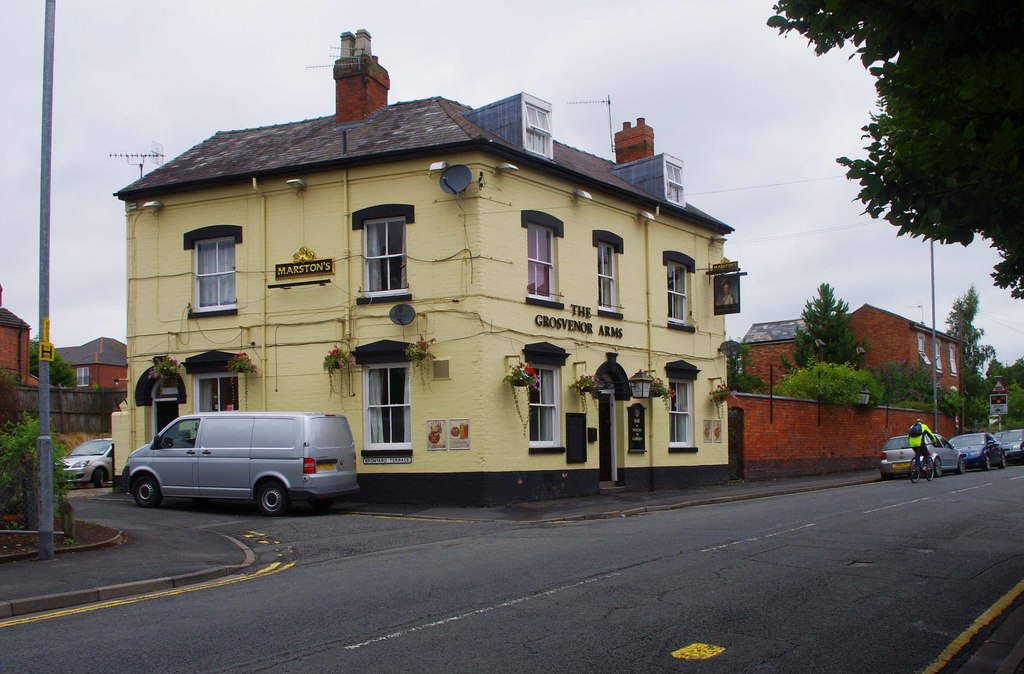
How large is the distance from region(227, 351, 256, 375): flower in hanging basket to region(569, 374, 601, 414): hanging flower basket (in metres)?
7.30

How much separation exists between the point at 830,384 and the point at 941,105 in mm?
27679

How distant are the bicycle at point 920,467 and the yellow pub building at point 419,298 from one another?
7.03m

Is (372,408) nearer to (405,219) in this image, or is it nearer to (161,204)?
(405,219)

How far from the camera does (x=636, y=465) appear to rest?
23.9m

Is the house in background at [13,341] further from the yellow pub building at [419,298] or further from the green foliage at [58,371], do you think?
the yellow pub building at [419,298]

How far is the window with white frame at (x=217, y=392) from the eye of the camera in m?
22.2

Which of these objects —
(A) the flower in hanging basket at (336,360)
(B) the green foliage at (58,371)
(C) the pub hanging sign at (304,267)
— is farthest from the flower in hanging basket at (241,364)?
(B) the green foliage at (58,371)

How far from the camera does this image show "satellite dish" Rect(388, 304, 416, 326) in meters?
20.0

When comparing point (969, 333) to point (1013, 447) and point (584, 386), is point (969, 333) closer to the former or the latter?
point (1013, 447)

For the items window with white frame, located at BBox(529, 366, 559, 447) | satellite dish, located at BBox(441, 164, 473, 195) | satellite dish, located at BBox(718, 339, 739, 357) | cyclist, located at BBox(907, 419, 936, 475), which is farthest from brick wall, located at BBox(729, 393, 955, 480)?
satellite dish, located at BBox(441, 164, 473, 195)

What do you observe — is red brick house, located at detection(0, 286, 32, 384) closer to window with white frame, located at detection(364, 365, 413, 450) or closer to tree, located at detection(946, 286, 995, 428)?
window with white frame, located at detection(364, 365, 413, 450)

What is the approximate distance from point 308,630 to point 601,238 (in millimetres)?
16623

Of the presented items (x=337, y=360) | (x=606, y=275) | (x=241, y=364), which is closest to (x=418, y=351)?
(x=337, y=360)

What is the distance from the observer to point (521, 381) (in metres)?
19.8
